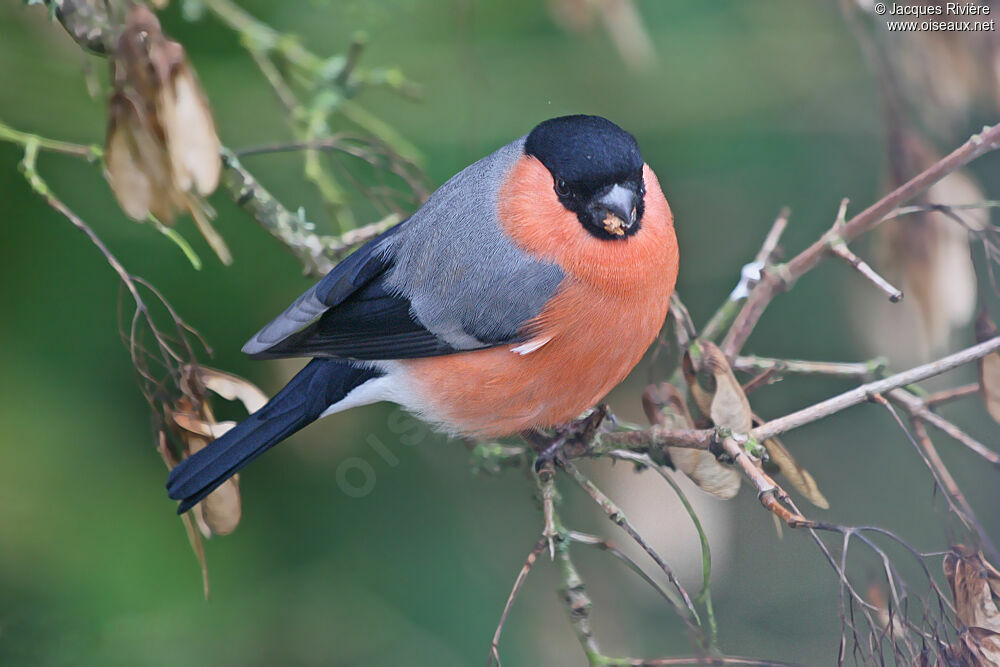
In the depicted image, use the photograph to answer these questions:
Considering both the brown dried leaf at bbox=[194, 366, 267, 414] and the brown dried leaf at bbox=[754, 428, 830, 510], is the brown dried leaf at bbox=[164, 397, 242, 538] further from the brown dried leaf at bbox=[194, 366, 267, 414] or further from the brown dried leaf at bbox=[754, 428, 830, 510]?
the brown dried leaf at bbox=[754, 428, 830, 510]

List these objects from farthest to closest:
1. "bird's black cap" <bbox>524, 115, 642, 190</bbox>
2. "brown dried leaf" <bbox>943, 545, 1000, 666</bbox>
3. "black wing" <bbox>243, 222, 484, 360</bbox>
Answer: "black wing" <bbox>243, 222, 484, 360</bbox>, "bird's black cap" <bbox>524, 115, 642, 190</bbox>, "brown dried leaf" <bbox>943, 545, 1000, 666</bbox>

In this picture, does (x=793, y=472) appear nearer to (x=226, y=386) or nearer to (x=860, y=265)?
(x=860, y=265)

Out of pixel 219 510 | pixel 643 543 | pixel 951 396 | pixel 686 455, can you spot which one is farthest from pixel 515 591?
pixel 951 396

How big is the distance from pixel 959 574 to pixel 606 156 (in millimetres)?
514

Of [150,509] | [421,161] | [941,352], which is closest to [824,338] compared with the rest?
[941,352]

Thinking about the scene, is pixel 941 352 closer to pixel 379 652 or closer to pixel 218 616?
pixel 379 652

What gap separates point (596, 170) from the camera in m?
0.98

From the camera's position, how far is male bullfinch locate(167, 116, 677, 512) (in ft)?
3.44

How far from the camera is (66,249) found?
4.54 ft

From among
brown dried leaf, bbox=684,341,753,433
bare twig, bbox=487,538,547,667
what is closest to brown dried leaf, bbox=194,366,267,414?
bare twig, bbox=487,538,547,667

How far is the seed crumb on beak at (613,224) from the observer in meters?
1.01

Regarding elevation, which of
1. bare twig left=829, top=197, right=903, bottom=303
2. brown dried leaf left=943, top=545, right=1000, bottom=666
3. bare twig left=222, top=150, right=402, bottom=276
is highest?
bare twig left=222, top=150, right=402, bottom=276

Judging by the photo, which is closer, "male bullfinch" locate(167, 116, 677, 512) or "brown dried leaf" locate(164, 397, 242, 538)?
"brown dried leaf" locate(164, 397, 242, 538)

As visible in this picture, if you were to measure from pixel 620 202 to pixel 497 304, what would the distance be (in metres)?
0.20
